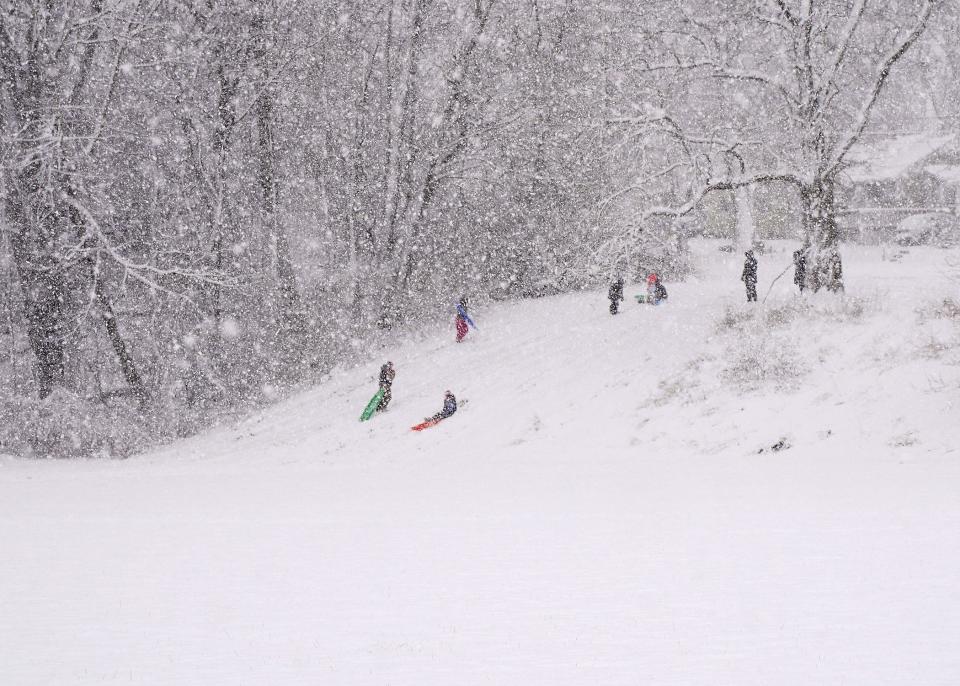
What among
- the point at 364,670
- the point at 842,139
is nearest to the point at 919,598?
the point at 364,670

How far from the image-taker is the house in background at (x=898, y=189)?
141ft

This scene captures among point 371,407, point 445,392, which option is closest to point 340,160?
point 371,407

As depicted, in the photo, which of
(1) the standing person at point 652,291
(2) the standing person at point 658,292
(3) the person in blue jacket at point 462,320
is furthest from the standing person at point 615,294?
(3) the person in blue jacket at point 462,320

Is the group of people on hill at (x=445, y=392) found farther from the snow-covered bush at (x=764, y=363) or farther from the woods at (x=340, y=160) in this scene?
the snow-covered bush at (x=764, y=363)

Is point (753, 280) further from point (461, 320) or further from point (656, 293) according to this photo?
point (461, 320)

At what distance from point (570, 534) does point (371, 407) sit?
11876 mm

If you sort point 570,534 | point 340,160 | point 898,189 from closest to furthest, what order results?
point 570,534 < point 340,160 < point 898,189

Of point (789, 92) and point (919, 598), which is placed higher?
point (789, 92)

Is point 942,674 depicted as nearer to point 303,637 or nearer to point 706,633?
point 706,633

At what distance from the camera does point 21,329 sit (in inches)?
952

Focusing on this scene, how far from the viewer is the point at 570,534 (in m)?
8.82

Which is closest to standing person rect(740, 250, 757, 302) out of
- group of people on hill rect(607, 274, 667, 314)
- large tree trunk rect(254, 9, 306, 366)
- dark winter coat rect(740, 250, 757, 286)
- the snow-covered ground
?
dark winter coat rect(740, 250, 757, 286)

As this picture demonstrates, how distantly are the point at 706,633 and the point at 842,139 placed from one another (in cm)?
1489

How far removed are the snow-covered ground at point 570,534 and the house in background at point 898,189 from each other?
2658 cm
